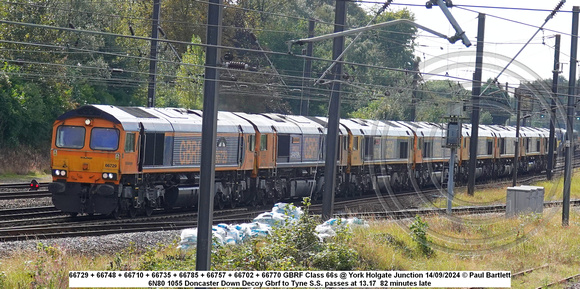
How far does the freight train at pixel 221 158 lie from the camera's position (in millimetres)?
20781

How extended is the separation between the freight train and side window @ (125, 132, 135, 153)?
1.1 inches

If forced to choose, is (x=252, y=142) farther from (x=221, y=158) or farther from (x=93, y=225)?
(x=93, y=225)

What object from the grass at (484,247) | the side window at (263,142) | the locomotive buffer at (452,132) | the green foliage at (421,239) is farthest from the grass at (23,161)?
the green foliage at (421,239)

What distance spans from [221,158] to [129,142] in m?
4.22

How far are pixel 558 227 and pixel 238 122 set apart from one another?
10.9 m

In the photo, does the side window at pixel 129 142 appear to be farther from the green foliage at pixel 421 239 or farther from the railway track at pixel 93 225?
the green foliage at pixel 421 239

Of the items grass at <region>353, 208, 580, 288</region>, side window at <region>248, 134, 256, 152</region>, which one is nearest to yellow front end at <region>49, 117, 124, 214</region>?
side window at <region>248, 134, 256, 152</region>

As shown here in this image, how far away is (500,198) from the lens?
109ft

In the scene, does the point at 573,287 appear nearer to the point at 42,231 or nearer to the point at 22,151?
the point at 42,231

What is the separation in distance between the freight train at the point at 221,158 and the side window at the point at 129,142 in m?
0.03

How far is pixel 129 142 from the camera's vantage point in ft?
69.1

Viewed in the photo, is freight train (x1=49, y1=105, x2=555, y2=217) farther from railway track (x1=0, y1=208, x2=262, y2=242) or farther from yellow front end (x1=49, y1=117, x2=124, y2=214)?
railway track (x1=0, y1=208, x2=262, y2=242)

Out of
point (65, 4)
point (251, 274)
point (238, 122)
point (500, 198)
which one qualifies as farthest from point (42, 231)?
point (65, 4)

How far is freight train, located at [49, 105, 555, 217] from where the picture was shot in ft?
68.2
